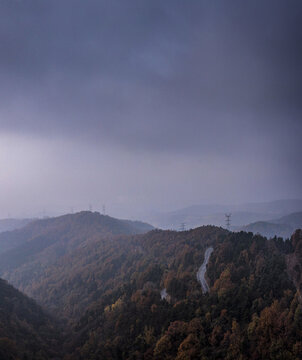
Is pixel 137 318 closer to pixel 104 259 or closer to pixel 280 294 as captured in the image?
pixel 280 294

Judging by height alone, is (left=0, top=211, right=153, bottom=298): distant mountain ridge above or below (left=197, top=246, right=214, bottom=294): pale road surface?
below

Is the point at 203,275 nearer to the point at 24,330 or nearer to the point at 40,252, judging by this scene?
the point at 24,330

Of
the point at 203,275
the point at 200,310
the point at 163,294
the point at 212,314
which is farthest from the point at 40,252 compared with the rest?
the point at 212,314

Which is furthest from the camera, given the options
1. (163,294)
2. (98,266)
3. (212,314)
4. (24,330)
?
(98,266)

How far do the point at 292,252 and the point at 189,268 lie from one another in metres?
23.0

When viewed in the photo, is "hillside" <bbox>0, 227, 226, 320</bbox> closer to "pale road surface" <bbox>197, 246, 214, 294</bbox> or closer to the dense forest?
the dense forest

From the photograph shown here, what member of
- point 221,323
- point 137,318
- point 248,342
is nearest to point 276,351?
point 248,342

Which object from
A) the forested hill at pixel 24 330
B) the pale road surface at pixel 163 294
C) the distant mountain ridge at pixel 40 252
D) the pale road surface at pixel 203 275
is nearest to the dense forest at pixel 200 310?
the pale road surface at pixel 163 294

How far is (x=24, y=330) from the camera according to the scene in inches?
2424

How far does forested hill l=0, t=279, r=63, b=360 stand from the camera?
47.5 m

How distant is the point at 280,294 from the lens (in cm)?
4162

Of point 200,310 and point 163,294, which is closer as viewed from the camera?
point 200,310

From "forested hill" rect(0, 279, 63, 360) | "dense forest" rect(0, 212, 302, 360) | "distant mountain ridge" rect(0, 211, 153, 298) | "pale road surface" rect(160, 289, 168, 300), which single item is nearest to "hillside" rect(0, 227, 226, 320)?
"distant mountain ridge" rect(0, 211, 153, 298)

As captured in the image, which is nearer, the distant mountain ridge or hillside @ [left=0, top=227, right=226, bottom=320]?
hillside @ [left=0, top=227, right=226, bottom=320]
